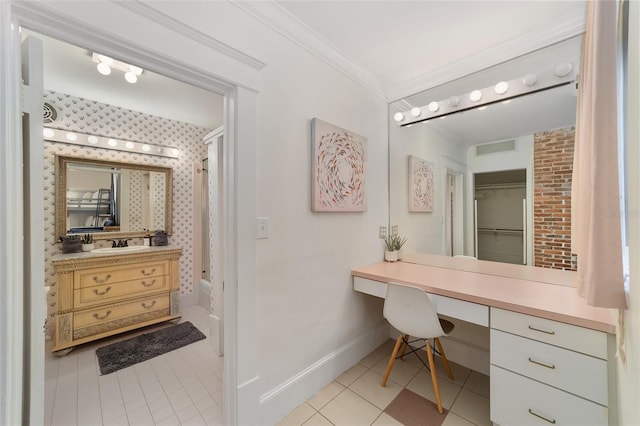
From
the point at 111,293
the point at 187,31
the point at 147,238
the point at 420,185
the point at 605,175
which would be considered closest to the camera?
the point at 605,175

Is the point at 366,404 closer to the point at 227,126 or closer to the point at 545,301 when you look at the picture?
the point at 545,301

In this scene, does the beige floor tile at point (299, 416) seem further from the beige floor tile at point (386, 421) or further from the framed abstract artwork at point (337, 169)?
the framed abstract artwork at point (337, 169)

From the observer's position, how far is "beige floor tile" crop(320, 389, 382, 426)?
1504 mm

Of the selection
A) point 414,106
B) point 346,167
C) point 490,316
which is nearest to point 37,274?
point 346,167

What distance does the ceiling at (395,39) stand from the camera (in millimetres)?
1486

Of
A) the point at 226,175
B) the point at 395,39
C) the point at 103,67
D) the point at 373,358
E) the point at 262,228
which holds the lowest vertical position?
the point at 373,358

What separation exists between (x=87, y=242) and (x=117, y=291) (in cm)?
66

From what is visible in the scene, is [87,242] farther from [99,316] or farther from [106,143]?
[106,143]

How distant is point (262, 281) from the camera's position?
145cm

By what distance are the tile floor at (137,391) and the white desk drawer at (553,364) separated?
1747mm

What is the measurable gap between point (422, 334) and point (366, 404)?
24.1 inches

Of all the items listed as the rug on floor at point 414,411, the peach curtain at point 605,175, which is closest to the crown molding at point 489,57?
the peach curtain at point 605,175

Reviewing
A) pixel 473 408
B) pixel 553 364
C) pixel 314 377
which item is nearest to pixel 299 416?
pixel 314 377

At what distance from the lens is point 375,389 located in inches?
70.2
